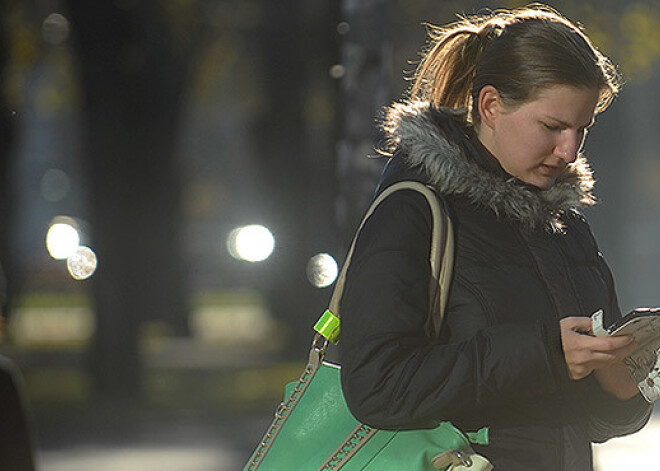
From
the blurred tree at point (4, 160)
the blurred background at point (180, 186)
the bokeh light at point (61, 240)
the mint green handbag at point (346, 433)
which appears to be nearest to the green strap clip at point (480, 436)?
the mint green handbag at point (346, 433)

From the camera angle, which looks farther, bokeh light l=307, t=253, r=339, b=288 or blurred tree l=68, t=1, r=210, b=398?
bokeh light l=307, t=253, r=339, b=288

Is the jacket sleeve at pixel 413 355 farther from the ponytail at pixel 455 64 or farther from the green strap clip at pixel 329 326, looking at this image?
the ponytail at pixel 455 64

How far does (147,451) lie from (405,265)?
375 inches

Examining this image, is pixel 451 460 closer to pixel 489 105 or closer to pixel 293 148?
pixel 489 105

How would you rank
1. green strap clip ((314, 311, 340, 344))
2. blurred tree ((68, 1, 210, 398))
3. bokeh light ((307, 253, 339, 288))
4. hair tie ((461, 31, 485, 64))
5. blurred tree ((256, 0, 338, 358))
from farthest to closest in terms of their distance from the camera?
blurred tree ((256, 0, 338, 358)), bokeh light ((307, 253, 339, 288)), blurred tree ((68, 1, 210, 398)), hair tie ((461, 31, 485, 64)), green strap clip ((314, 311, 340, 344))

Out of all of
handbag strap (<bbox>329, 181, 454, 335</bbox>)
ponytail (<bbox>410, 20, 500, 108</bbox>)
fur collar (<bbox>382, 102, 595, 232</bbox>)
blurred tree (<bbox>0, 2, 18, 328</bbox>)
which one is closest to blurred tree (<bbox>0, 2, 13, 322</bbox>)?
blurred tree (<bbox>0, 2, 18, 328</bbox>)

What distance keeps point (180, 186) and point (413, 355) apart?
16.9 metres

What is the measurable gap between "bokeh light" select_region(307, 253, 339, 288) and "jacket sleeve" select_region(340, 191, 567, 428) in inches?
579

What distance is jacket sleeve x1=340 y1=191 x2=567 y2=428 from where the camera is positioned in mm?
Result: 3096

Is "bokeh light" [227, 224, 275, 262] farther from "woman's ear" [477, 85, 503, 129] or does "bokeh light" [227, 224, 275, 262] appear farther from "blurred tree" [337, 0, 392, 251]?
"woman's ear" [477, 85, 503, 129]

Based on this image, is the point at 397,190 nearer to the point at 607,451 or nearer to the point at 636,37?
the point at 607,451

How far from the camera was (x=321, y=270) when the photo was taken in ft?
69.2

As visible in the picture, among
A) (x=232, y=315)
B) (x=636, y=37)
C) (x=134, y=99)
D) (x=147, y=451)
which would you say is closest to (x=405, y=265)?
(x=147, y=451)

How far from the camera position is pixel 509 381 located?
3.11 m
